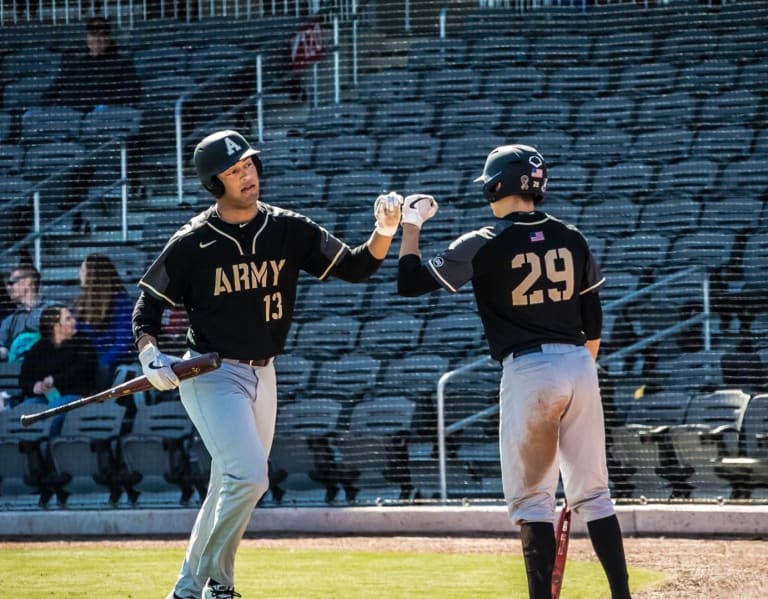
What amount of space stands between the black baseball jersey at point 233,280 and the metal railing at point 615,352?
3922mm

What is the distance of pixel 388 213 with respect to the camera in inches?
220

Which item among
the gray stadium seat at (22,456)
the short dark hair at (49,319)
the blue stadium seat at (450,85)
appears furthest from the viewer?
the blue stadium seat at (450,85)

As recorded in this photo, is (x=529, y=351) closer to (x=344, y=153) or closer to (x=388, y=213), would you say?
(x=388, y=213)

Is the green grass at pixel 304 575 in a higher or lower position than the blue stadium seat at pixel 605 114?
lower

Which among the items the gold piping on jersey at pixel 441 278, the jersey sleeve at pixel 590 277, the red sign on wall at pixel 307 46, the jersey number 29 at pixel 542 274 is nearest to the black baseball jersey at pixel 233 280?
the gold piping on jersey at pixel 441 278

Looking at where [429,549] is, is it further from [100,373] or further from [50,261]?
[50,261]

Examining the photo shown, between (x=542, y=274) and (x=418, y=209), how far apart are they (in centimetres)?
60

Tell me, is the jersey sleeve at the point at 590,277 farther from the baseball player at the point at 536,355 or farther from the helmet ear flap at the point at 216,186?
the helmet ear flap at the point at 216,186

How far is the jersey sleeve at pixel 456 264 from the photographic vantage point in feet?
17.1

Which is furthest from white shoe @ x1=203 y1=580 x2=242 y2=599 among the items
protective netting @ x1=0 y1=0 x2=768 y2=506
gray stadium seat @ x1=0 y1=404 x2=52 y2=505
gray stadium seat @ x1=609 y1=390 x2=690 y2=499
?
gray stadium seat @ x1=0 y1=404 x2=52 y2=505

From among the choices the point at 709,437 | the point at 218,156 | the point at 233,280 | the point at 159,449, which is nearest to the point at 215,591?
the point at 233,280

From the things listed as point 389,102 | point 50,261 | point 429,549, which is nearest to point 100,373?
point 50,261

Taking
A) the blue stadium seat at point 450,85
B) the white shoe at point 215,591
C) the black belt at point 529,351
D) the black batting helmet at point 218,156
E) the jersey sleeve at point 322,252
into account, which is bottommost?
the white shoe at point 215,591

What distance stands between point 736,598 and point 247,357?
2476 mm
